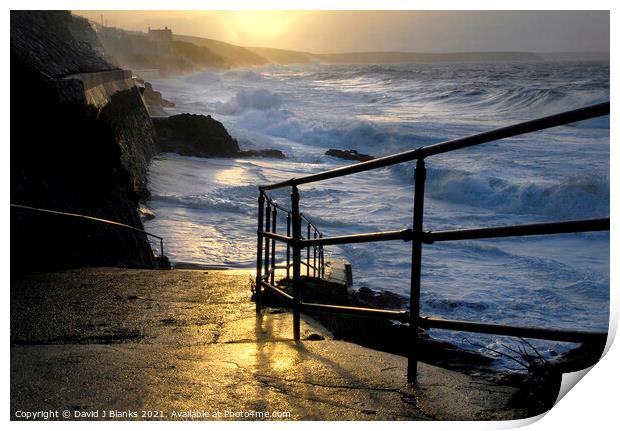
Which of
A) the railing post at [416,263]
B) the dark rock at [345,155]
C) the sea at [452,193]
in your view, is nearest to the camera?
the railing post at [416,263]

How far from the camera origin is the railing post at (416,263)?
8.32 feet

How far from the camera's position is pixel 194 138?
71.5ft

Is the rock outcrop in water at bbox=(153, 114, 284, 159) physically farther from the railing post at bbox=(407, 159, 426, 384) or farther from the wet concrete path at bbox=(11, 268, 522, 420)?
the railing post at bbox=(407, 159, 426, 384)

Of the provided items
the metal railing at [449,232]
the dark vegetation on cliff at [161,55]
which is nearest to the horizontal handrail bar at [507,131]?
the metal railing at [449,232]

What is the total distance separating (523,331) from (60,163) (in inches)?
190

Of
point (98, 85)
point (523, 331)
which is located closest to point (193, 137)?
point (98, 85)

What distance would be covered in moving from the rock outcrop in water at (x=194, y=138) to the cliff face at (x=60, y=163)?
12.6 m

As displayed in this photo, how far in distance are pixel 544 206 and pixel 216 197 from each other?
8038 millimetres

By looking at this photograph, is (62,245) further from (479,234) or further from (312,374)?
(479,234)

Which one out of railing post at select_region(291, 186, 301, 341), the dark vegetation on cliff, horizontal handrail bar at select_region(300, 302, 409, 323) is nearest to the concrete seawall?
railing post at select_region(291, 186, 301, 341)

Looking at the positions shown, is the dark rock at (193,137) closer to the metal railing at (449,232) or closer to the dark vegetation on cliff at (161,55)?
the dark vegetation on cliff at (161,55)

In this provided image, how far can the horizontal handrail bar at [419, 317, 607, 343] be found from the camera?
7.07ft

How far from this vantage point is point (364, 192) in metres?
17.0

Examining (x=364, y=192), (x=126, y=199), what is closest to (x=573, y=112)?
(x=126, y=199)
